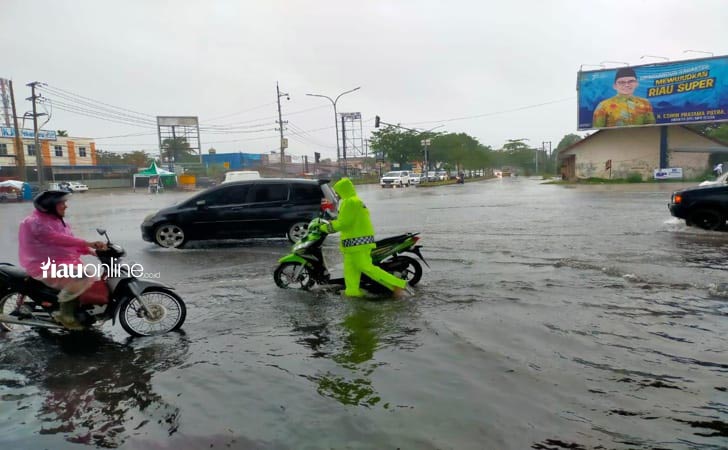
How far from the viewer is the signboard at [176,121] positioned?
74750 millimetres

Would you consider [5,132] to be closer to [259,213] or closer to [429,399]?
[259,213]

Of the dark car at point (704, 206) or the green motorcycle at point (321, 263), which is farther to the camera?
the dark car at point (704, 206)

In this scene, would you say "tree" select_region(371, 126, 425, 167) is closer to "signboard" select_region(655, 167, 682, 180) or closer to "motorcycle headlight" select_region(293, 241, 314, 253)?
"signboard" select_region(655, 167, 682, 180)

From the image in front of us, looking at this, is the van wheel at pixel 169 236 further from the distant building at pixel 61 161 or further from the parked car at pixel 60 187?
the distant building at pixel 61 161

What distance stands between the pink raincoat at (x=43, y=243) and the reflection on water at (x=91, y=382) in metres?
0.78

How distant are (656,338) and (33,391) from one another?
5512 mm

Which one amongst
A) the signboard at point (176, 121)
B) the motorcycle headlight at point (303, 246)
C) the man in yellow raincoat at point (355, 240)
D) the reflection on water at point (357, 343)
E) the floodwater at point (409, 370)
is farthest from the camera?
the signboard at point (176, 121)

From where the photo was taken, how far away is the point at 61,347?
501cm

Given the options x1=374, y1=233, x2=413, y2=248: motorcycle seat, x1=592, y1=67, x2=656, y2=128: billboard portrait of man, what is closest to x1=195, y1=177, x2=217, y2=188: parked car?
x1=592, y1=67, x2=656, y2=128: billboard portrait of man

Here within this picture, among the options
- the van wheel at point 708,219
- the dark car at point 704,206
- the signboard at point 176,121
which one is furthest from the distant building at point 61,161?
the van wheel at point 708,219

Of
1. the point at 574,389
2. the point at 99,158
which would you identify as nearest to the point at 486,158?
the point at 99,158

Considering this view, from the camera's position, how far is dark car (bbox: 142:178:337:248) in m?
11.3

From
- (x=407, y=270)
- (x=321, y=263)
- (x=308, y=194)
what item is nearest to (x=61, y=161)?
(x=308, y=194)

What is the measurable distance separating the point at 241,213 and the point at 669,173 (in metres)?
40.4
